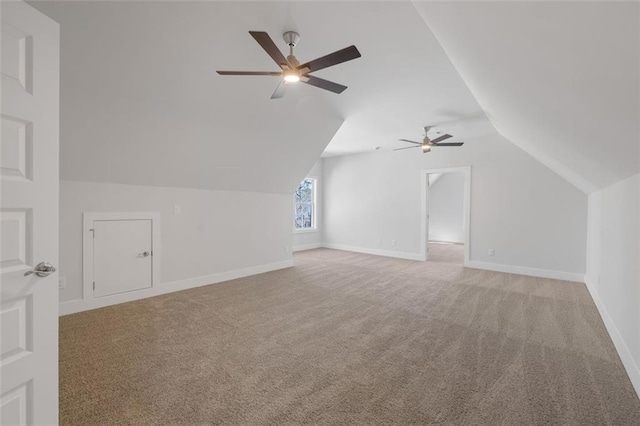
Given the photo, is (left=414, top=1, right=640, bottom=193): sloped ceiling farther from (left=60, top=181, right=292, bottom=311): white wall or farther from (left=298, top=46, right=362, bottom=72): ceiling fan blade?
(left=60, top=181, right=292, bottom=311): white wall

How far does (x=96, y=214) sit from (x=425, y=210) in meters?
6.17

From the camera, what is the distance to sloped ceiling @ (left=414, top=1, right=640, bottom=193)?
1.06 meters

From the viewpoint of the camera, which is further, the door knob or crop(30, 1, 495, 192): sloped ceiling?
crop(30, 1, 495, 192): sloped ceiling

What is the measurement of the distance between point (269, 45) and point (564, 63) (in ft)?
5.85

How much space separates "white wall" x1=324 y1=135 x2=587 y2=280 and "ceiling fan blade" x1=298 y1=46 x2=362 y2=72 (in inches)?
192

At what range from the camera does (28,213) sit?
1214 millimetres

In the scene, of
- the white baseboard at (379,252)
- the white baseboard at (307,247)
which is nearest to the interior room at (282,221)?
the white baseboard at (379,252)

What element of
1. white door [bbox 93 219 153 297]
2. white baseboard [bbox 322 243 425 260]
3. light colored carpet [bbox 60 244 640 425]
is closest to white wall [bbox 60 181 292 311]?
white door [bbox 93 219 153 297]

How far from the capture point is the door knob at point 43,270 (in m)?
1.21

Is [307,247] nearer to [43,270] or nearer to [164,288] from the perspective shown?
[164,288]

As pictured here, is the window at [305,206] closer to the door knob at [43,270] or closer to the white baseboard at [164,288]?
the white baseboard at [164,288]

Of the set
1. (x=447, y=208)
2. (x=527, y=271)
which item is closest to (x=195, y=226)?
(x=527, y=271)

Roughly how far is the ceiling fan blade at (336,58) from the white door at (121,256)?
10.3ft

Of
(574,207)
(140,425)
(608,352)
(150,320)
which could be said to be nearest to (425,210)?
(574,207)
